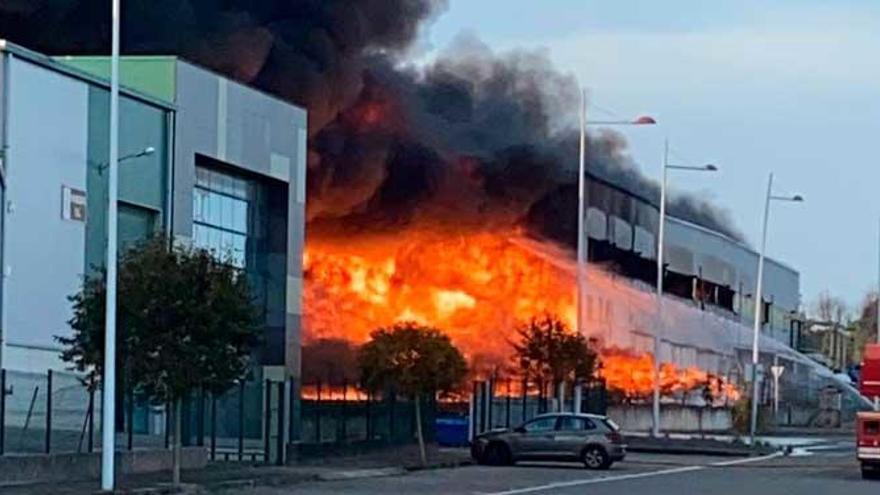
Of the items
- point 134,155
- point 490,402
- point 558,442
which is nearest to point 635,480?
point 558,442

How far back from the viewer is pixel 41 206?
143 feet

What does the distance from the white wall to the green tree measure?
8.28 metres

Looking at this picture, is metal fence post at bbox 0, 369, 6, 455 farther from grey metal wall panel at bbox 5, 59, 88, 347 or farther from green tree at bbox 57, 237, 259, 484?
grey metal wall panel at bbox 5, 59, 88, 347

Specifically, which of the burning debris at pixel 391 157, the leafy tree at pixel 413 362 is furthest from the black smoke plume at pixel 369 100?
the leafy tree at pixel 413 362

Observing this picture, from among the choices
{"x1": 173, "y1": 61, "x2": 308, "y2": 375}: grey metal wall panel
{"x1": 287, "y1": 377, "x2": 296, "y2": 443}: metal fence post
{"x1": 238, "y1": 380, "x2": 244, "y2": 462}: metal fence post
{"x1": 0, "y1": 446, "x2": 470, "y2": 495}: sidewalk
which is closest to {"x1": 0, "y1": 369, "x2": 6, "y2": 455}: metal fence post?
{"x1": 0, "y1": 446, "x2": 470, "y2": 495}: sidewalk

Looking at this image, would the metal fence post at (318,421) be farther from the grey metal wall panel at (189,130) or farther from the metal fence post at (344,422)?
the grey metal wall panel at (189,130)

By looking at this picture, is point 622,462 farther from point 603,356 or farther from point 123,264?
point 603,356

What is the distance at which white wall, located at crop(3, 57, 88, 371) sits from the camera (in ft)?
140

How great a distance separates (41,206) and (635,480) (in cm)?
1453

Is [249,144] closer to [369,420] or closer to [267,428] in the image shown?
[369,420]

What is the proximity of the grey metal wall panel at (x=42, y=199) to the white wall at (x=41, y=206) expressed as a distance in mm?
22

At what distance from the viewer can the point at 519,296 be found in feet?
232

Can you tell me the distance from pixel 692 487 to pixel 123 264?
39.2ft

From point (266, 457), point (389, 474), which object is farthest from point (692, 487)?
point (266, 457)
